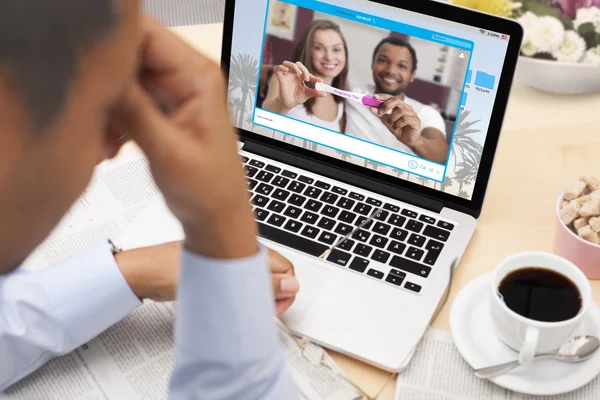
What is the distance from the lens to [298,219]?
929 mm

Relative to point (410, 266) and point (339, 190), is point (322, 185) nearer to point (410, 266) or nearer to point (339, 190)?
point (339, 190)

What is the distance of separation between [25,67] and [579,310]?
2.14 ft

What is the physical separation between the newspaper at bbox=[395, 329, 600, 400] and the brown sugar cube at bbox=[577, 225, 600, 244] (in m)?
0.18

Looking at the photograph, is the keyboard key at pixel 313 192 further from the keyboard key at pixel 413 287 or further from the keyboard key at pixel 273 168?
the keyboard key at pixel 413 287

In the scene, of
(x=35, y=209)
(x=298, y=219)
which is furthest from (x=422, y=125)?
(x=35, y=209)

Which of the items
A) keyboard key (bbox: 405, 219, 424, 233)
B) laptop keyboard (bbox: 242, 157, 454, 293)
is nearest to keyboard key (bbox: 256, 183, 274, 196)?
laptop keyboard (bbox: 242, 157, 454, 293)

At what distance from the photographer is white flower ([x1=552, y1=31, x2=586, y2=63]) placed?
109cm

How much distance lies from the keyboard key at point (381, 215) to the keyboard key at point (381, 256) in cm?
6

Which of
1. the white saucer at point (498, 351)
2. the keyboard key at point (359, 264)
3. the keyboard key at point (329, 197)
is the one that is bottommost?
the white saucer at point (498, 351)

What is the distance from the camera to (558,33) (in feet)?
3.57

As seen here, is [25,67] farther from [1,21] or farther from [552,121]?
[552,121]

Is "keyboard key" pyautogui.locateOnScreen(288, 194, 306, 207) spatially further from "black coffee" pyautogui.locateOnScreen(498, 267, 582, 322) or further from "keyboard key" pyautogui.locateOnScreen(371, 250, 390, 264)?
"black coffee" pyautogui.locateOnScreen(498, 267, 582, 322)

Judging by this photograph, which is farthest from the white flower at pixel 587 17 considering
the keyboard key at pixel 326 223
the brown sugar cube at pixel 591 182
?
the keyboard key at pixel 326 223

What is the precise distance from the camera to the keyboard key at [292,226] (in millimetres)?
918
